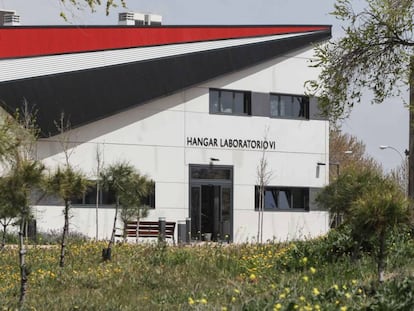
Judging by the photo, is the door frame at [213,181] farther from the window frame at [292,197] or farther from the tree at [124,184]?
the tree at [124,184]

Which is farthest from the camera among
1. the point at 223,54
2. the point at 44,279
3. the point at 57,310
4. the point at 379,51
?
the point at 223,54

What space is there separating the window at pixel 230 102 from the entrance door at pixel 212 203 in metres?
2.58

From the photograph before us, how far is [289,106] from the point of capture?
44.6 m

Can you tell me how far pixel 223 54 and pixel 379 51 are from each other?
22228 millimetres

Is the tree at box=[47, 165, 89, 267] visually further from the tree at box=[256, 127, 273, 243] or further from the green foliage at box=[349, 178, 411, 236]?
the tree at box=[256, 127, 273, 243]

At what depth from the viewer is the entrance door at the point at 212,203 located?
136 ft

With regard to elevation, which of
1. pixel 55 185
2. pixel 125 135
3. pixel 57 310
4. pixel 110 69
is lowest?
pixel 57 310

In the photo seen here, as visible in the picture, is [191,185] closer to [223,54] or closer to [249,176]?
[249,176]

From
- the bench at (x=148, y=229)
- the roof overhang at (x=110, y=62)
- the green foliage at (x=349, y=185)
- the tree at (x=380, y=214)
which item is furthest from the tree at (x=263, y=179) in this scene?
the tree at (x=380, y=214)

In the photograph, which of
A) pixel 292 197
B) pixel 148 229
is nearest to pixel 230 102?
pixel 292 197

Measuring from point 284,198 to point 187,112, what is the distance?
6.54 m

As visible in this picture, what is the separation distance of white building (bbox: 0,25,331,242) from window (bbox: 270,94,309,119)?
58 mm

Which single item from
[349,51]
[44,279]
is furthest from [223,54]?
[44,279]

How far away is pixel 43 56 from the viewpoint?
35.7 meters
